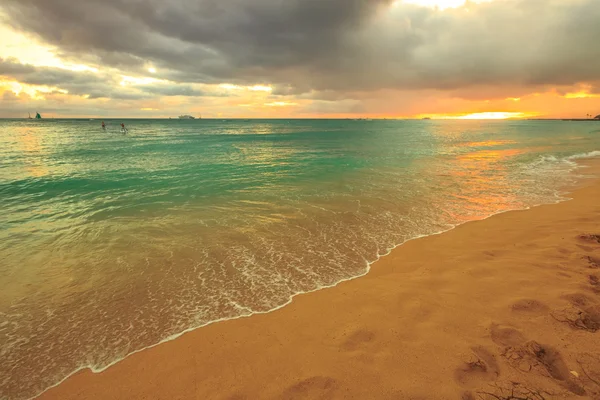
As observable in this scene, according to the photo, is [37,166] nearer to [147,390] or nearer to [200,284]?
[200,284]

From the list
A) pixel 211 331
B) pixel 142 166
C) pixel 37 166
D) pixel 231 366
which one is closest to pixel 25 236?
pixel 211 331

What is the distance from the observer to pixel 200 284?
7.09 meters

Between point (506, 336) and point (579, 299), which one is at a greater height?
point (579, 299)

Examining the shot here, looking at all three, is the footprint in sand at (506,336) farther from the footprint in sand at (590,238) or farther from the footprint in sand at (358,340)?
the footprint in sand at (590,238)

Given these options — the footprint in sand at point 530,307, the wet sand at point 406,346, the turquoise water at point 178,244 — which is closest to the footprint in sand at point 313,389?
the wet sand at point 406,346

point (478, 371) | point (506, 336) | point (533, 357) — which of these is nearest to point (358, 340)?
point (478, 371)

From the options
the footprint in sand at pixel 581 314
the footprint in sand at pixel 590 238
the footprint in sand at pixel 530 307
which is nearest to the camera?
the footprint in sand at pixel 581 314

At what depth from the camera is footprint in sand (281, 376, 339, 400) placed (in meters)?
3.86

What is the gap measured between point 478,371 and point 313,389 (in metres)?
2.40

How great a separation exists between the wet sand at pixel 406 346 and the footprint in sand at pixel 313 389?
0.01 m

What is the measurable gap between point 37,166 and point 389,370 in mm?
36230

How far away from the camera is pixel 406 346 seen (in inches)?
180

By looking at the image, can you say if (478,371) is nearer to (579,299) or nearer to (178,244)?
(579,299)

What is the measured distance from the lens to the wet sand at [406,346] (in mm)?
3859
